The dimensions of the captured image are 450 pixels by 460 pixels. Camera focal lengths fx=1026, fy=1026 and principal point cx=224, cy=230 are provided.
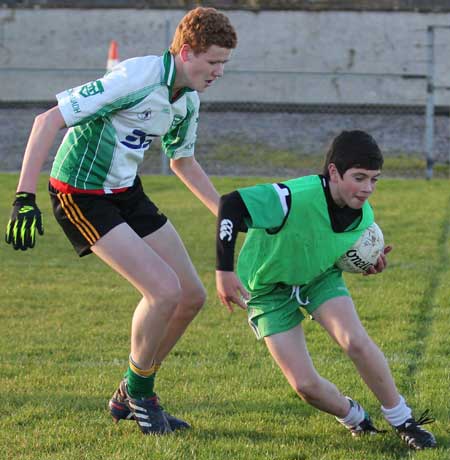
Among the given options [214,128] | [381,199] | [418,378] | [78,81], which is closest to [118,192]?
[418,378]

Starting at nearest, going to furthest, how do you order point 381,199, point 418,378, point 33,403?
point 33,403, point 418,378, point 381,199

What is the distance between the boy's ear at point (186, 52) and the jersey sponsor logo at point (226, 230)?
0.86 m

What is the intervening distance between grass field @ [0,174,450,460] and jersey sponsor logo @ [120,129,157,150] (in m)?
1.41

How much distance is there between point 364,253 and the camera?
484cm

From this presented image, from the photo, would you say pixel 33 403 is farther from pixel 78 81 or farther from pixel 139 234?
pixel 78 81

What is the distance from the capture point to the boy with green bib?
A: 4582 millimetres

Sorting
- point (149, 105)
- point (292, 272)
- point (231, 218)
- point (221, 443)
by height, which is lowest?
point (221, 443)

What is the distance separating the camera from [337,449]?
476 centimetres

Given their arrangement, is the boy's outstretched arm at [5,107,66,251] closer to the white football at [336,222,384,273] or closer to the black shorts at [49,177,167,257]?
the black shorts at [49,177,167,257]

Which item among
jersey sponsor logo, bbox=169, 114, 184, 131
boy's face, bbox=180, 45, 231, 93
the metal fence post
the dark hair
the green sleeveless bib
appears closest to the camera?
the dark hair

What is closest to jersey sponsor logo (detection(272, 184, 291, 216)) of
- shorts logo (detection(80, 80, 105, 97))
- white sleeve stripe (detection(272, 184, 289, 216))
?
white sleeve stripe (detection(272, 184, 289, 216))

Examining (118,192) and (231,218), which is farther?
(118,192)

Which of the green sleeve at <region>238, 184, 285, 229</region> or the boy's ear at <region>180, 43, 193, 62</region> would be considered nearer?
the green sleeve at <region>238, 184, 285, 229</region>

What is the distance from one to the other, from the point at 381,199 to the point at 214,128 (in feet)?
28.7
